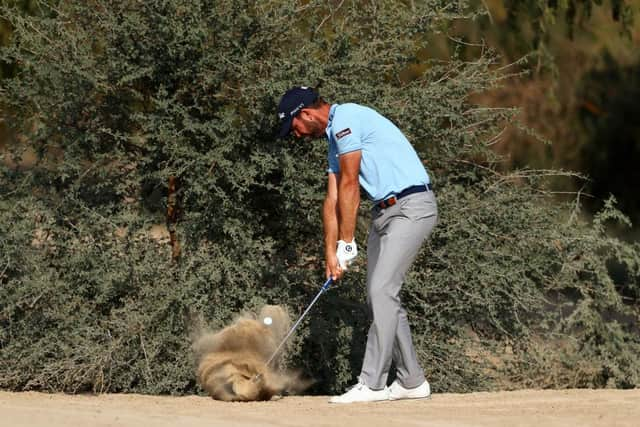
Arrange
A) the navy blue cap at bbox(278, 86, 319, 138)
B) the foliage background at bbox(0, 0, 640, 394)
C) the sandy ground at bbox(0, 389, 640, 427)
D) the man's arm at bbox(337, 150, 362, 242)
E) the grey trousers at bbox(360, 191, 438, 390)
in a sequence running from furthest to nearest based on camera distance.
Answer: the foliage background at bbox(0, 0, 640, 394) < the navy blue cap at bbox(278, 86, 319, 138) < the grey trousers at bbox(360, 191, 438, 390) < the man's arm at bbox(337, 150, 362, 242) < the sandy ground at bbox(0, 389, 640, 427)

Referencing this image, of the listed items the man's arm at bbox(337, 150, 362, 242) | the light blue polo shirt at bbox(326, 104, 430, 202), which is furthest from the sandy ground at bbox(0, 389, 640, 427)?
the light blue polo shirt at bbox(326, 104, 430, 202)

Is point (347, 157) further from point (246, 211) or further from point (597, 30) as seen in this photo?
point (597, 30)

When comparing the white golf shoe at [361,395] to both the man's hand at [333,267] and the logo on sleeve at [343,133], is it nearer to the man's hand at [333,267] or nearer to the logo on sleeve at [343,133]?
the man's hand at [333,267]

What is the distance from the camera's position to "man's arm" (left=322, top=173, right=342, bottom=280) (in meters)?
8.11

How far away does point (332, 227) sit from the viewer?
8.21m

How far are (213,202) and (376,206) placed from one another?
1.95 metres

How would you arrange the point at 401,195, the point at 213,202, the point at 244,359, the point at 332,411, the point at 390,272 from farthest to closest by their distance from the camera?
the point at 213,202, the point at 244,359, the point at 401,195, the point at 390,272, the point at 332,411

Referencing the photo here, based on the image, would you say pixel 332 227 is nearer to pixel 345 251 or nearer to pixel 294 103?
pixel 345 251

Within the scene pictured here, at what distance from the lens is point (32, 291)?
940 cm

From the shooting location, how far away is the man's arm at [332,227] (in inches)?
319

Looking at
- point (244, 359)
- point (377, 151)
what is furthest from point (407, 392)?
point (377, 151)

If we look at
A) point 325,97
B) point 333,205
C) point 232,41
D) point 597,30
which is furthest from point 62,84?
point 597,30

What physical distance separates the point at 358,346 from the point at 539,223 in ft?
6.56

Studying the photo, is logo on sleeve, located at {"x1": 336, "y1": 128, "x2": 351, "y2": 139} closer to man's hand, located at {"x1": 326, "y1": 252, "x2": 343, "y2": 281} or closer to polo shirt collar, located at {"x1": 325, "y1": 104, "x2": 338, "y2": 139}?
polo shirt collar, located at {"x1": 325, "y1": 104, "x2": 338, "y2": 139}
